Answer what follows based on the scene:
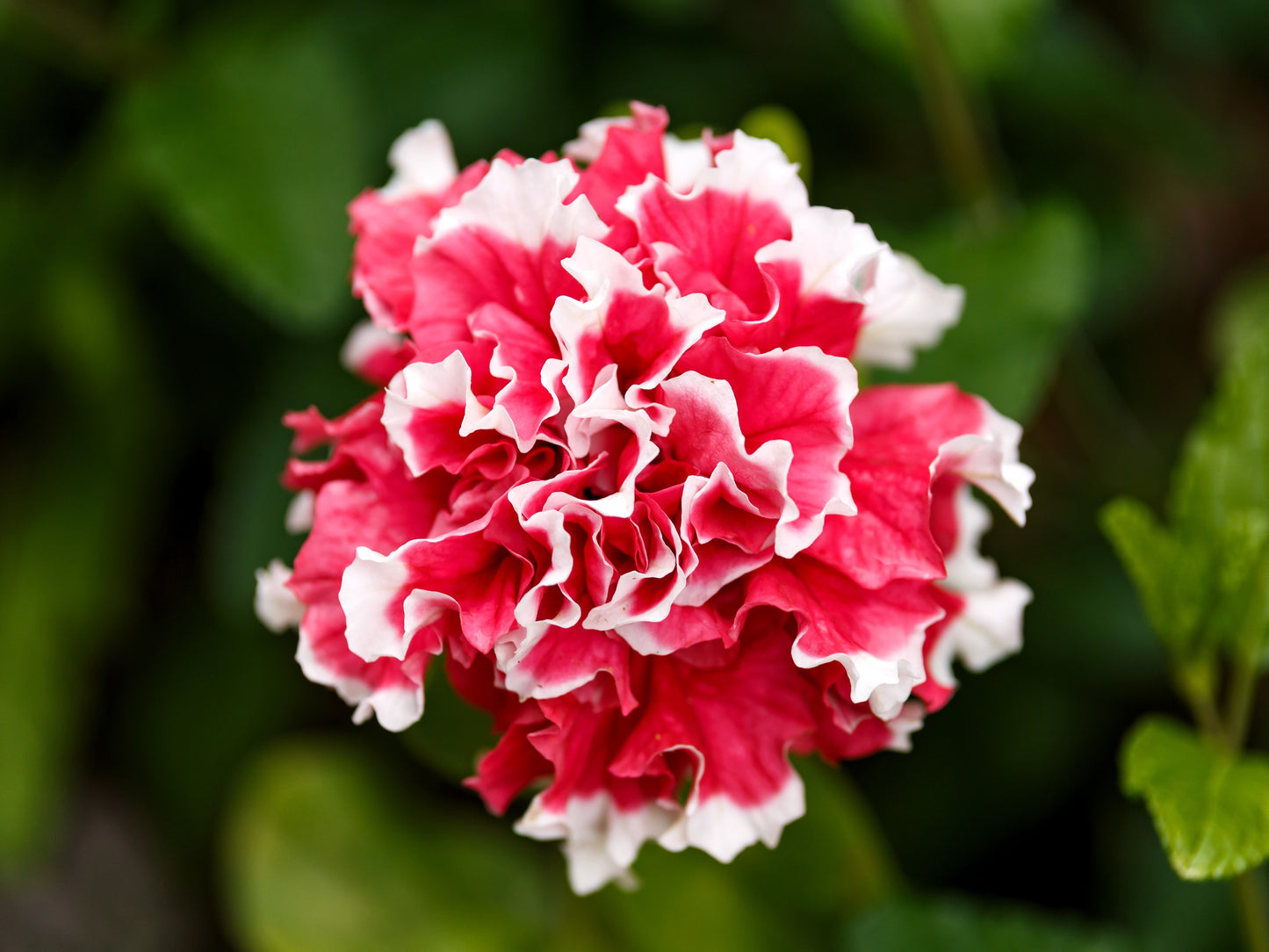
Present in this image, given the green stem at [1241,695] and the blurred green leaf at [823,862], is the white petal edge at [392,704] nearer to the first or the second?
the blurred green leaf at [823,862]

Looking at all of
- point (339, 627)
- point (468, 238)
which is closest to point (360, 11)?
point (468, 238)

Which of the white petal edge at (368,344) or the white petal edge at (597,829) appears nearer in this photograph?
the white petal edge at (597,829)

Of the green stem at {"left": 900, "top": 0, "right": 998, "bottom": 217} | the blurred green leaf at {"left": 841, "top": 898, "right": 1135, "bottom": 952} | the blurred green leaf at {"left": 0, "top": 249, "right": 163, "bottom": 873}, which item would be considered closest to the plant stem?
the blurred green leaf at {"left": 841, "top": 898, "right": 1135, "bottom": 952}

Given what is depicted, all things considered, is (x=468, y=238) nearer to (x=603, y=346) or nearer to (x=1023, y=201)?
(x=603, y=346)

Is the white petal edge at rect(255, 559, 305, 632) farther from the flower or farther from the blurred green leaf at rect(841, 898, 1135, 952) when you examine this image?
the blurred green leaf at rect(841, 898, 1135, 952)

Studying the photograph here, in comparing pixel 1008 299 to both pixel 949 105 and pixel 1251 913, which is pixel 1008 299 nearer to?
pixel 949 105

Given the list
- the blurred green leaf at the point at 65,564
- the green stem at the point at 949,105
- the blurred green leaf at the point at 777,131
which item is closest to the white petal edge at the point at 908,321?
the blurred green leaf at the point at 777,131

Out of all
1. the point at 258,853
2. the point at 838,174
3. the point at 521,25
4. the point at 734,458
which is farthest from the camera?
the point at 838,174

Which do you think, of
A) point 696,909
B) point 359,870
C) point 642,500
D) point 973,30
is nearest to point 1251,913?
point 696,909
